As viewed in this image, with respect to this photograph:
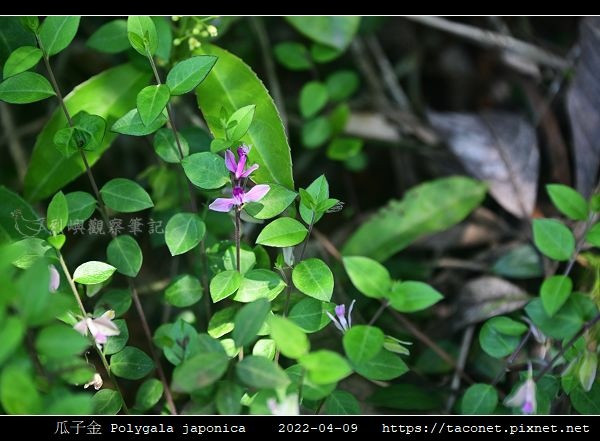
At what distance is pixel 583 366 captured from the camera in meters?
0.97

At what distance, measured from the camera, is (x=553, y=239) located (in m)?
0.99

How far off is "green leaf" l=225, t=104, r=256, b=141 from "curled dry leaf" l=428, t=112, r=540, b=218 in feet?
2.46

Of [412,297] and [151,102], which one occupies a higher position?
[151,102]

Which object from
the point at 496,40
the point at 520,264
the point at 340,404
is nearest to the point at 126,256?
the point at 340,404

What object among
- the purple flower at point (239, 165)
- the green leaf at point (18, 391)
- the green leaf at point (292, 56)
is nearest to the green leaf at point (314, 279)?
the purple flower at point (239, 165)

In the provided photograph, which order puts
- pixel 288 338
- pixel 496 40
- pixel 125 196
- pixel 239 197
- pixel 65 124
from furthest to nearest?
1. pixel 496 40
2. pixel 65 124
3. pixel 125 196
4. pixel 239 197
5. pixel 288 338

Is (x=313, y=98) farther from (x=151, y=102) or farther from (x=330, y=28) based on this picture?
(x=151, y=102)

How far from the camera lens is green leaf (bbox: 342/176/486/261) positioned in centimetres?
142

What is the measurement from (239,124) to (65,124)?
400 millimetres

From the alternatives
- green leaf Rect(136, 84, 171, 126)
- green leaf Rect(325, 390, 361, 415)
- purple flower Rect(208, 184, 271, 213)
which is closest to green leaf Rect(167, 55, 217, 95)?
green leaf Rect(136, 84, 171, 126)

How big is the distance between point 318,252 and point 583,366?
0.59m

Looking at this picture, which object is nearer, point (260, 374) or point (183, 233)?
point (260, 374)

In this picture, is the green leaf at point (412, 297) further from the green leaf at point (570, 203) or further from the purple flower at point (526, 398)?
the green leaf at point (570, 203)

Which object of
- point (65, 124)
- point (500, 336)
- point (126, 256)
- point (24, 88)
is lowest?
point (500, 336)
